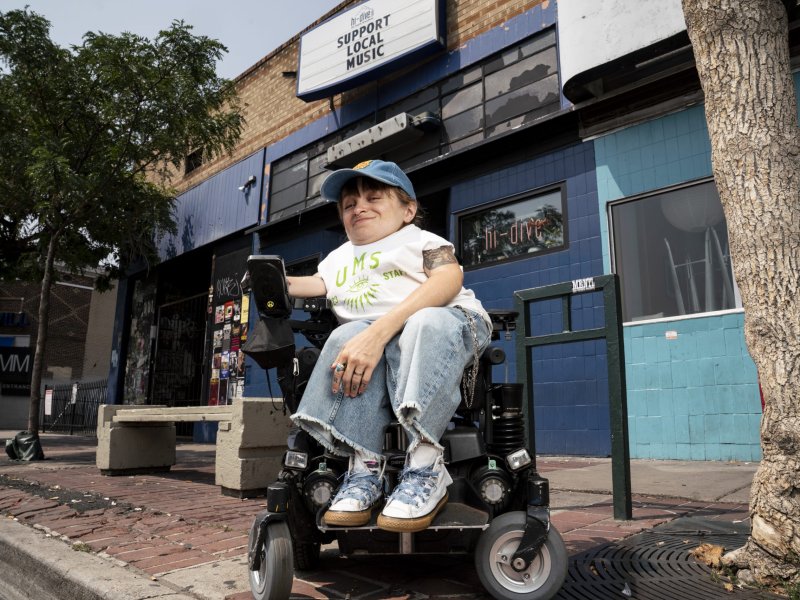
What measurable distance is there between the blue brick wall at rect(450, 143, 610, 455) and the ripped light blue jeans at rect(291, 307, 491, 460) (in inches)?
201

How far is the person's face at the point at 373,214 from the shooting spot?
7.66ft

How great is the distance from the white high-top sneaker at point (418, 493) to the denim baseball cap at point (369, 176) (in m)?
1.04

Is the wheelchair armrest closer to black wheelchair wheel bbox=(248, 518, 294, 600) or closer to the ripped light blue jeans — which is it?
the ripped light blue jeans

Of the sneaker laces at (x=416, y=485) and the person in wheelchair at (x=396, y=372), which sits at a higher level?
the person in wheelchair at (x=396, y=372)

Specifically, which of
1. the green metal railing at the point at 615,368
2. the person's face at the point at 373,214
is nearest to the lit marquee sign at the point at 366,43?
the green metal railing at the point at 615,368

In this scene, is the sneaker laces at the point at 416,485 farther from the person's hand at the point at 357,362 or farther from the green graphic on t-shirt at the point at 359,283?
the green graphic on t-shirt at the point at 359,283

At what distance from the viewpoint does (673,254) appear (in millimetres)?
6770

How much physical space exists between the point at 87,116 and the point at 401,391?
9.61 m

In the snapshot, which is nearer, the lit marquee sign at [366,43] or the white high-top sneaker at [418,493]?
the white high-top sneaker at [418,493]

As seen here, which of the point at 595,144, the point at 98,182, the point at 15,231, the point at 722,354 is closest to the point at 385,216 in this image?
the point at 722,354

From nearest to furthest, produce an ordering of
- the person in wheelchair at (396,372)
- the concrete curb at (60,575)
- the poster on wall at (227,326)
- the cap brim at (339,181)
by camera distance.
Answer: the person in wheelchair at (396,372), the concrete curb at (60,575), the cap brim at (339,181), the poster on wall at (227,326)

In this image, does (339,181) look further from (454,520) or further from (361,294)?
(454,520)

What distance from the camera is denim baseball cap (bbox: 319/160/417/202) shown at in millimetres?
2273

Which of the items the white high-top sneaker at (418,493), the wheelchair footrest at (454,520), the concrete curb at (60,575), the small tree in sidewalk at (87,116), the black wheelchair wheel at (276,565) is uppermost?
the small tree in sidewalk at (87,116)
